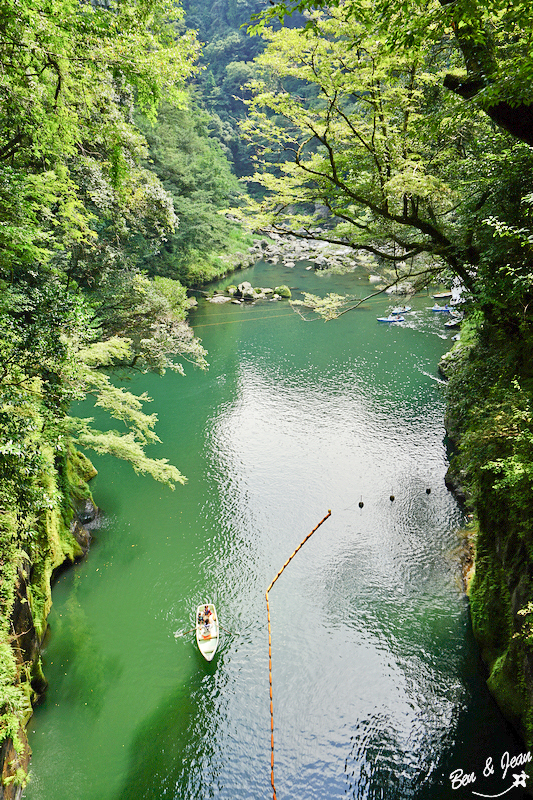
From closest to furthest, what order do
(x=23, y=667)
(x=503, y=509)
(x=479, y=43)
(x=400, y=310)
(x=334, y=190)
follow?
(x=479, y=43) < (x=23, y=667) < (x=503, y=509) < (x=334, y=190) < (x=400, y=310)

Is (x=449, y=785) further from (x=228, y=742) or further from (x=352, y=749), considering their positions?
(x=228, y=742)

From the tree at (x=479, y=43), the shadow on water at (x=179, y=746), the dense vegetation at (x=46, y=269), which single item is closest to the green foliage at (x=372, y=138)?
the tree at (x=479, y=43)

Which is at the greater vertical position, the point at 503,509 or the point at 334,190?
the point at 334,190

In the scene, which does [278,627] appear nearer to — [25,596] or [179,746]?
[179,746]

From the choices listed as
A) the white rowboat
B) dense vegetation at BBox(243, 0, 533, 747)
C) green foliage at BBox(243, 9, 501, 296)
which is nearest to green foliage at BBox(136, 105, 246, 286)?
green foliage at BBox(243, 9, 501, 296)

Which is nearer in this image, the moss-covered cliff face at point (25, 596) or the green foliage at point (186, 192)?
the moss-covered cliff face at point (25, 596)

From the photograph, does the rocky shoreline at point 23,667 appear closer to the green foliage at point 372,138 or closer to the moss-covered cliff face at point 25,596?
the moss-covered cliff face at point 25,596

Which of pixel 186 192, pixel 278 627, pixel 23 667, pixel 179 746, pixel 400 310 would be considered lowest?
pixel 179 746

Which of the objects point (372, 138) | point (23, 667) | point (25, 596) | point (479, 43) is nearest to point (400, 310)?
point (372, 138)
